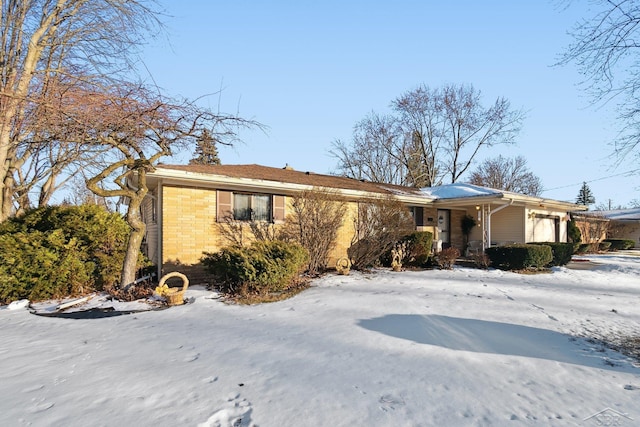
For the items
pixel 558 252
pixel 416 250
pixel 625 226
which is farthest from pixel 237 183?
pixel 625 226

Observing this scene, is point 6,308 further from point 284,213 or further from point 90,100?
point 284,213

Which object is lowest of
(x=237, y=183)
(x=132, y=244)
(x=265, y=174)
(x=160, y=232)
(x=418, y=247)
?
(x=418, y=247)

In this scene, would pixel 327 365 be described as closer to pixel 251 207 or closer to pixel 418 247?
pixel 251 207

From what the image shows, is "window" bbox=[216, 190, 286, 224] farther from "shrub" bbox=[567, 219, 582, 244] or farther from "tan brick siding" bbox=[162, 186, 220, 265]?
"shrub" bbox=[567, 219, 582, 244]

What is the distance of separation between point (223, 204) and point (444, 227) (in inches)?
401

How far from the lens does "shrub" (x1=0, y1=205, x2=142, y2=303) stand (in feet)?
24.9

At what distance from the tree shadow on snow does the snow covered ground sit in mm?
28

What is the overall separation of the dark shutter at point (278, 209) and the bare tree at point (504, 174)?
1287 inches

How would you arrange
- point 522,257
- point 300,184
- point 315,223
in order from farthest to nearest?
point 522,257 → point 300,184 → point 315,223

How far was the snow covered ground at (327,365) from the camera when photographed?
9.95 ft

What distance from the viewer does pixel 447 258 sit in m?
12.3

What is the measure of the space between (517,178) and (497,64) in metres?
33.8

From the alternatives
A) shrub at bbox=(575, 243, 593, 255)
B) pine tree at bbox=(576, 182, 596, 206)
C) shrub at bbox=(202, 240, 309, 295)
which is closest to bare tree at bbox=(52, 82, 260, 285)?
shrub at bbox=(202, 240, 309, 295)

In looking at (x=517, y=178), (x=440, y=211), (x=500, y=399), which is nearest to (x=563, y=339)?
(x=500, y=399)
